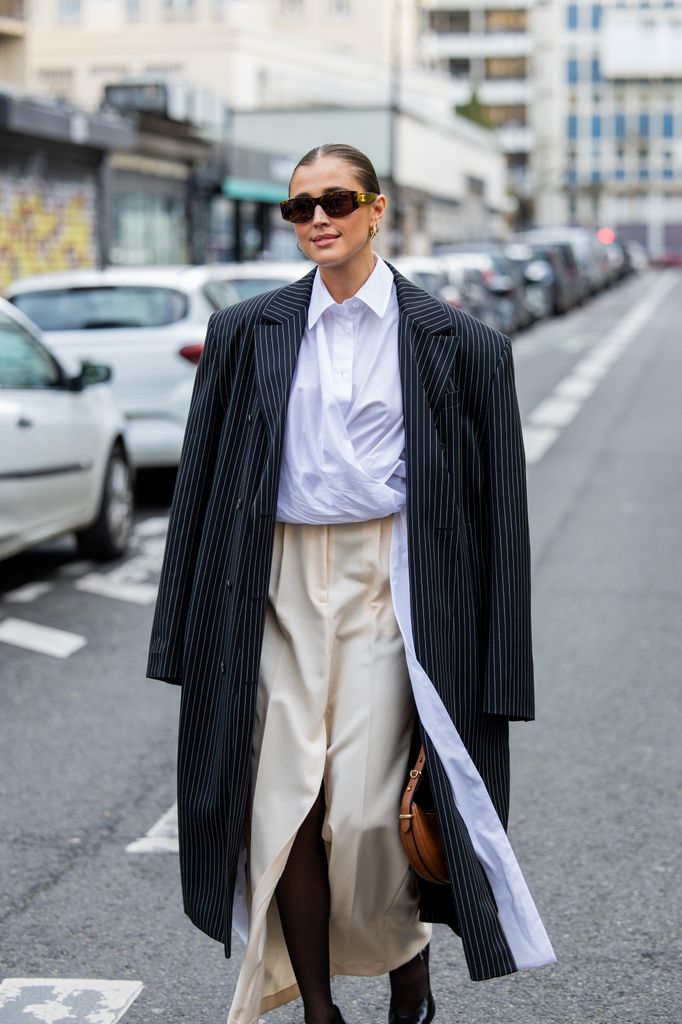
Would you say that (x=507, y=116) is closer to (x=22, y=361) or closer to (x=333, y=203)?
(x=22, y=361)

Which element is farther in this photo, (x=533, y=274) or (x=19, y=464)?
(x=533, y=274)

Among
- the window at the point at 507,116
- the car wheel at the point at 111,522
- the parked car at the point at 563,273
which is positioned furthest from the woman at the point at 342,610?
the window at the point at 507,116

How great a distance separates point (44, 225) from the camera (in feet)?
86.7

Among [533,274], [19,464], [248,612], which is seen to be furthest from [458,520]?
[533,274]

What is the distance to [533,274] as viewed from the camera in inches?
1505

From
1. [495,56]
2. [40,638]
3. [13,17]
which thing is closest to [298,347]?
[40,638]

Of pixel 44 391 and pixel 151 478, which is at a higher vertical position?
pixel 44 391

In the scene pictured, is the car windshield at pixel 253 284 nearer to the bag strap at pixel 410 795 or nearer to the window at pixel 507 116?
the bag strap at pixel 410 795

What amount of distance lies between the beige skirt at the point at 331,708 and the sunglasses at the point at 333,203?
53 centimetres

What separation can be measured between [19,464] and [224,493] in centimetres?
557

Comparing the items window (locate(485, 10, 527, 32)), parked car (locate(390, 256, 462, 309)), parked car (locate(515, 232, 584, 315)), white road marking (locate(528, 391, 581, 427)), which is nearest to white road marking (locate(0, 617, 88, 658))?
white road marking (locate(528, 391, 581, 427))

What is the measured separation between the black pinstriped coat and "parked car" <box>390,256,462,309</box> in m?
18.1

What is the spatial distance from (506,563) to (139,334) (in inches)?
341

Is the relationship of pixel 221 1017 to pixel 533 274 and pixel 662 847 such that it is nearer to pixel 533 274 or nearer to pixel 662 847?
pixel 662 847
